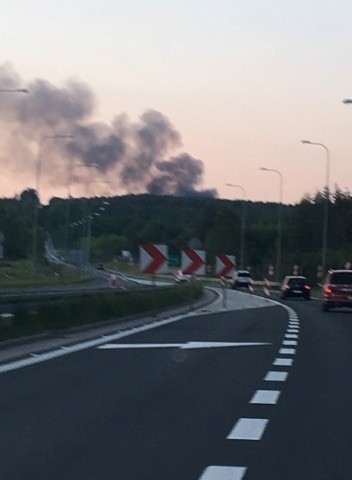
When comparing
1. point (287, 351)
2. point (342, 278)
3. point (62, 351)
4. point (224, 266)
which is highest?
point (224, 266)

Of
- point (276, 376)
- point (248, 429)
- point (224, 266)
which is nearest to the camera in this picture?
point (248, 429)

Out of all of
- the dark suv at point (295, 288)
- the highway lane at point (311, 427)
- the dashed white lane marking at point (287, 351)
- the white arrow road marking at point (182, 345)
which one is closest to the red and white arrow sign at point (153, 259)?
the white arrow road marking at point (182, 345)

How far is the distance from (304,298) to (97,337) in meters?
47.7

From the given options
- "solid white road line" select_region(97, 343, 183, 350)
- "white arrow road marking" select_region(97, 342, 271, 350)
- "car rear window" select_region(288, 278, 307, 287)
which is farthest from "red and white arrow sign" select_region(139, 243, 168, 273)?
"car rear window" select_region(288, 278, 307, 287)

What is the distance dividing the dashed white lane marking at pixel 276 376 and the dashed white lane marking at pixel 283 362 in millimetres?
1536

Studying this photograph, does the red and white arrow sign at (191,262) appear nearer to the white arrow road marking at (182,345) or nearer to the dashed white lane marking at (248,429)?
the white arrow road marking at (182,345)

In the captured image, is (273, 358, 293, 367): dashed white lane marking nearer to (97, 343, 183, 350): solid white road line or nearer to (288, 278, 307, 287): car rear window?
(97, 343, 183, 350): solid white road line

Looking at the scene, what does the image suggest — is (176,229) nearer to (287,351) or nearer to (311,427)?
(287,351)

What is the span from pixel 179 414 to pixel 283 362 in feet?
24.8

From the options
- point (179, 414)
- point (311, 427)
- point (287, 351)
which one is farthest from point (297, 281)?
point (311, 427)

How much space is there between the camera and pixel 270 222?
566 ft

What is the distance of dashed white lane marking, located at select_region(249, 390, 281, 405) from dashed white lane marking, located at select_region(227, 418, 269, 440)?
1.65 m

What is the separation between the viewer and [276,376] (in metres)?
18.2

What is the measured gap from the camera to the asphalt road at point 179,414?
10.2 metres
